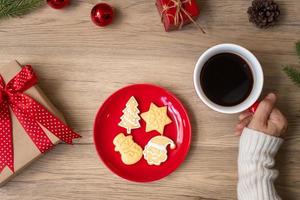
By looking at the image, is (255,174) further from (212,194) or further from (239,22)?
(239,22)

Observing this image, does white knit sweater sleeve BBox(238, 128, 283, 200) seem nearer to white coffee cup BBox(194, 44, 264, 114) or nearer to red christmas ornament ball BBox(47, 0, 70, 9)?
white coffee cup BBox(194, 44, 264, 114)

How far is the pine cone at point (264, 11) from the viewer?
829 millimetres

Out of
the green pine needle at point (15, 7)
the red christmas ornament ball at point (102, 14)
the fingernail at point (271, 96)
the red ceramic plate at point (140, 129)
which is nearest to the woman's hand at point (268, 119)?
the fingernail at point (271, 96)

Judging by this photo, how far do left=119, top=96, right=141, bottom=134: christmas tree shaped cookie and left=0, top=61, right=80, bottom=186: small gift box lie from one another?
111 millimetres

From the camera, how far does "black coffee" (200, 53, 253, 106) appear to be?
82cm

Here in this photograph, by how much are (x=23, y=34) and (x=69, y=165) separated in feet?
0.91

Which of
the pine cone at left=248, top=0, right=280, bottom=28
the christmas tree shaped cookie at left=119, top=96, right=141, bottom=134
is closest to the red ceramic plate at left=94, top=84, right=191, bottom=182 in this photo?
the christmas tree shaped cookie at left=119, top=96, right=141, bottom=134

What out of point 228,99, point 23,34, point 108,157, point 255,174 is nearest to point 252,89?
point 228,99

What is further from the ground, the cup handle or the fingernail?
the fingernail

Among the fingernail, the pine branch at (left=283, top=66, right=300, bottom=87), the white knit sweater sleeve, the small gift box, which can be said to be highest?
the small gift box

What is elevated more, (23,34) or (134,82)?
(23,34)

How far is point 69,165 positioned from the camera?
857 mm

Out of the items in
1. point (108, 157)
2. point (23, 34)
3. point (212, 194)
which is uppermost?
point (23, 34)

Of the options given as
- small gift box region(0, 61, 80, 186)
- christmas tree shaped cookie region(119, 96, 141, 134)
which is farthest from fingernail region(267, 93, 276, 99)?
small gift box region(0, 61, 80, 186)
